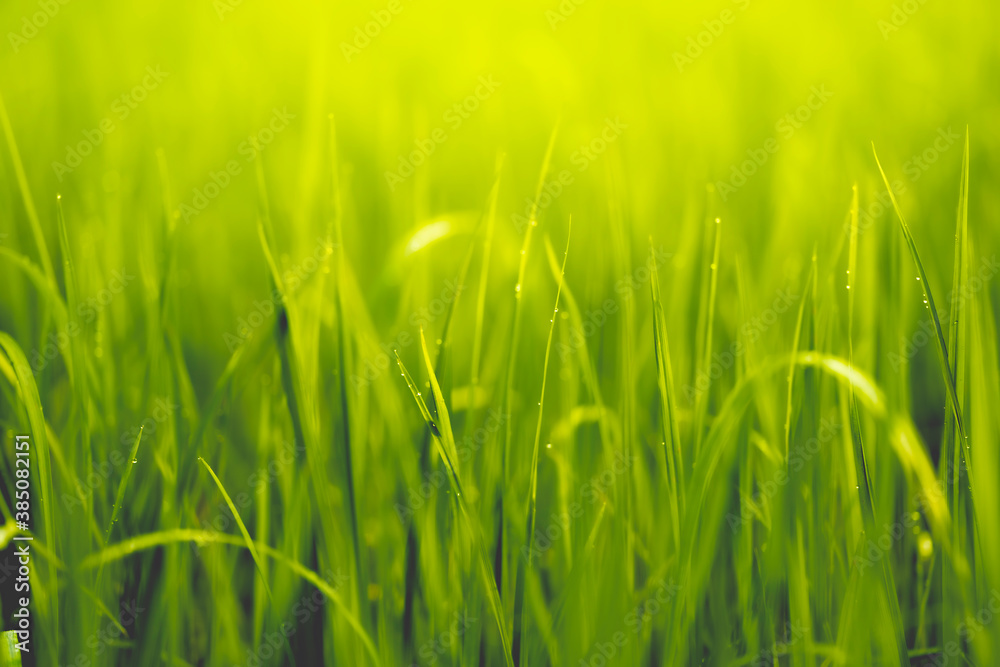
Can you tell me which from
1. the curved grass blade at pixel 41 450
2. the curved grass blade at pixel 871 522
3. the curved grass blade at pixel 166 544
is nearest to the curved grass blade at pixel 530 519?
the curved grass blade at pixel 166 544

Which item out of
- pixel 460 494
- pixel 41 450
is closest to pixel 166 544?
pixel 41 450

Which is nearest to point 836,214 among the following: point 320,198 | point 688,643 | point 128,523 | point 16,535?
point 688,643

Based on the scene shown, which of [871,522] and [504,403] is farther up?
[504,403]

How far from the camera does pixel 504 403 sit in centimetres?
88

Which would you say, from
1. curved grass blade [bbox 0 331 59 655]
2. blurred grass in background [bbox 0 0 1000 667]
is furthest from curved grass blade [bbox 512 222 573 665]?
curved grass blade [bbox 0 331 59 655]

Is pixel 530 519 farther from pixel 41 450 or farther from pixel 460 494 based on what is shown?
pixel 41 450

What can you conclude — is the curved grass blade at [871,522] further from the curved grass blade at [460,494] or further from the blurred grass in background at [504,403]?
the curved grass blade at [460,494]

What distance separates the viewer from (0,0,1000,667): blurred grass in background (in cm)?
85

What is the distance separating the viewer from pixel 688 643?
0.85 metres

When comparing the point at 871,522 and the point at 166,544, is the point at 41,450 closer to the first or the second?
the point at 166,544

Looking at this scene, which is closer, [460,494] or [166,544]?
[460,494]

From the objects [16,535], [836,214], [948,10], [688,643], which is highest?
[948,10]

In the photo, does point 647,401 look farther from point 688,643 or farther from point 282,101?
point 282,101

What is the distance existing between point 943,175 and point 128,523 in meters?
1.76
